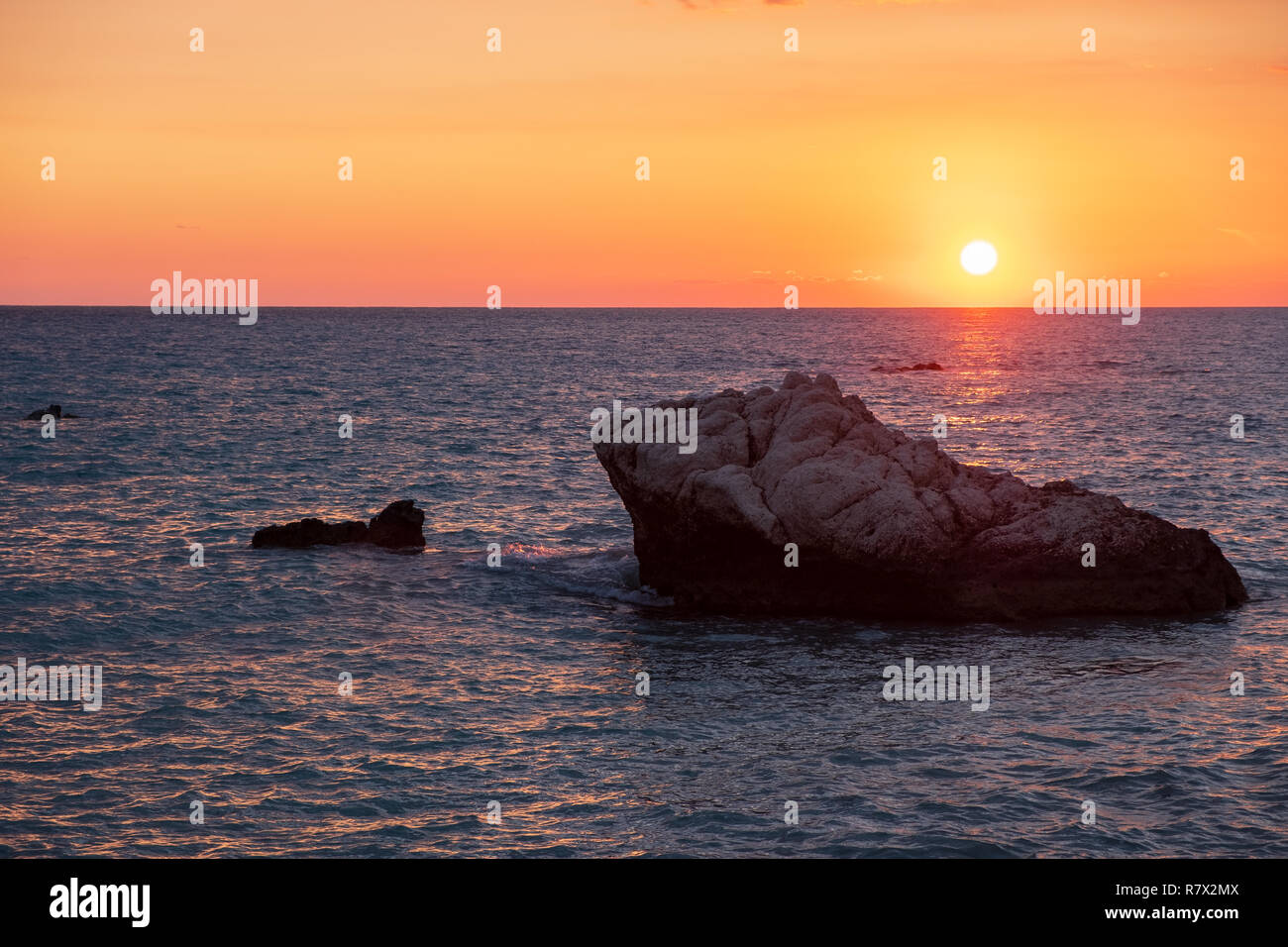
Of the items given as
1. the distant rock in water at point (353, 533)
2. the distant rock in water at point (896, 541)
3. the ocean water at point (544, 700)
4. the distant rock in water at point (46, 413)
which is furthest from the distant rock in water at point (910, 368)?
the distant rock in water at point (896, 541)

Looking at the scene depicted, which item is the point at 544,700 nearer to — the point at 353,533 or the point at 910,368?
the point at 353,533

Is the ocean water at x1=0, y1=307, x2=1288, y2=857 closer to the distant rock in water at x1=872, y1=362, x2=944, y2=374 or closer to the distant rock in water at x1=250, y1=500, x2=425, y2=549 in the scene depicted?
the distant rock in water at x1=250, y1=500, x2=425, y2=549

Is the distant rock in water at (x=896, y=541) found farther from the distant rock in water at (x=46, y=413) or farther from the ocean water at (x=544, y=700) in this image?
the distant rock in water at (x=46, y=413)

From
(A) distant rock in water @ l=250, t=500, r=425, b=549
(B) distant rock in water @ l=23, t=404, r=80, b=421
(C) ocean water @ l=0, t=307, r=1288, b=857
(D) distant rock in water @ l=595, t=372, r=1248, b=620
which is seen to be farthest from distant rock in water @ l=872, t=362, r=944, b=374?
(D) distant rock in water @ l=595, t=372, r=1248, b=620

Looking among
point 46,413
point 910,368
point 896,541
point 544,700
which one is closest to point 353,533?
point 544,700

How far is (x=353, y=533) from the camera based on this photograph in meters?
35.1

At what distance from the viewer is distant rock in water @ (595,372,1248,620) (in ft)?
86.2

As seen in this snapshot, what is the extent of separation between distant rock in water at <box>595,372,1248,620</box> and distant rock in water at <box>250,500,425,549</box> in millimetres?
9187

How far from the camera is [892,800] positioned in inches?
660

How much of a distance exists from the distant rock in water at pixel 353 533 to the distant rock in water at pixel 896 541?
9.19 m

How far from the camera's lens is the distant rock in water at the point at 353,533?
34.4 m
